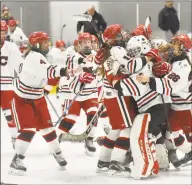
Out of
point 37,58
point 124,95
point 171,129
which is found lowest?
point 171,129

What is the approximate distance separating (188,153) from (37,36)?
121cm

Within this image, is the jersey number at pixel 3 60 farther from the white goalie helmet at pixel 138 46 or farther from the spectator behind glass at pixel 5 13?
the white goalie helmet at pixel 138 46

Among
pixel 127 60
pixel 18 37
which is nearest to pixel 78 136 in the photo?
pixel 127 60

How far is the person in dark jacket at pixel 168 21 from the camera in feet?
11.5

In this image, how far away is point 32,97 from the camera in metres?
3.57

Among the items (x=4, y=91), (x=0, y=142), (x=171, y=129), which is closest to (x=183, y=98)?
(x=171, y=129)

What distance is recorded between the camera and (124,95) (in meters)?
3.33

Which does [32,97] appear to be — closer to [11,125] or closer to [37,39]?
[37,39]

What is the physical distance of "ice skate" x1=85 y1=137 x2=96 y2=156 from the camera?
419 cm

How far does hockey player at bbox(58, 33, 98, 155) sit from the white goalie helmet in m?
0.47

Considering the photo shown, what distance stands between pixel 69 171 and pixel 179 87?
96 cm

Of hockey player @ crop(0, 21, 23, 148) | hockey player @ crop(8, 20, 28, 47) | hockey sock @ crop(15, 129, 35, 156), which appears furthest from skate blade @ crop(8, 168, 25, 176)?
hockey player @ crop(8, 20, 28, 47)

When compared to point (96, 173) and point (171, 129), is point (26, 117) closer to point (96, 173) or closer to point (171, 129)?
point (96, 173)

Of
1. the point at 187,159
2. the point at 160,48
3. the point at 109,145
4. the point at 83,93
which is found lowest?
the point at 187,159
